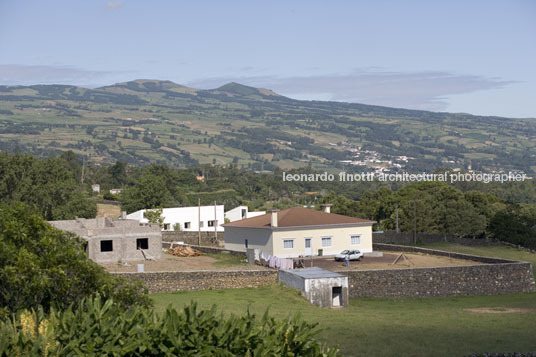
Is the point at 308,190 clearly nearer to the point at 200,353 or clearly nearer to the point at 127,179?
the point at 127,179

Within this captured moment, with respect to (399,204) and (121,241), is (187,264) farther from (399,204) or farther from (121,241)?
(399,204)

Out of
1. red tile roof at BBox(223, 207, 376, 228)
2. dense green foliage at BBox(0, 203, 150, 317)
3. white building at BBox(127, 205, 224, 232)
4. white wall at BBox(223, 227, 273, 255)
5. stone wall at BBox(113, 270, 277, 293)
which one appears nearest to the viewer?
dense green foliage at BBox(0, 203, 150, 317)

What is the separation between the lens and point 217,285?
37.9 m

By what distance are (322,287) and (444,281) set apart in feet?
24.9

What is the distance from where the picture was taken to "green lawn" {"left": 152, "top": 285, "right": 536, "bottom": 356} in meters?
24.0

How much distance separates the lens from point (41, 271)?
20328mm

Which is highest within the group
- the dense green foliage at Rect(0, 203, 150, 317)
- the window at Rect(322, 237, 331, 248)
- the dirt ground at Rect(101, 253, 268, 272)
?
the dense green foliage at Rect(0, 203, 150, 317)

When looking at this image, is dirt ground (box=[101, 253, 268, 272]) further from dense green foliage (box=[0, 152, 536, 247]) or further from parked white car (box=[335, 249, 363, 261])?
dense green foliage (box=[0, 152, 536, 247])

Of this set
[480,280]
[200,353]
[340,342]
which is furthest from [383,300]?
[200,353]

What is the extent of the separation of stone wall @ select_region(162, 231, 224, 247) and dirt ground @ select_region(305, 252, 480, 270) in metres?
13.4

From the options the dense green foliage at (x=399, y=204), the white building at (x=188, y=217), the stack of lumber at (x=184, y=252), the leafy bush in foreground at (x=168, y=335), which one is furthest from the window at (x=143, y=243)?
the leafy bush in foreground at (x=168, y=335)

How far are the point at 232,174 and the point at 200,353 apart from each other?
17038 centimetres

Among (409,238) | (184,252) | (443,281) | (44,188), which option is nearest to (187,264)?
(184,252)

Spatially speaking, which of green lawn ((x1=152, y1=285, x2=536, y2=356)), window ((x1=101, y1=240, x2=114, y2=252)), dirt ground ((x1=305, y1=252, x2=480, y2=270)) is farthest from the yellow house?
green lawn ((x1=152, y1=285, x2=536, y2=356))
